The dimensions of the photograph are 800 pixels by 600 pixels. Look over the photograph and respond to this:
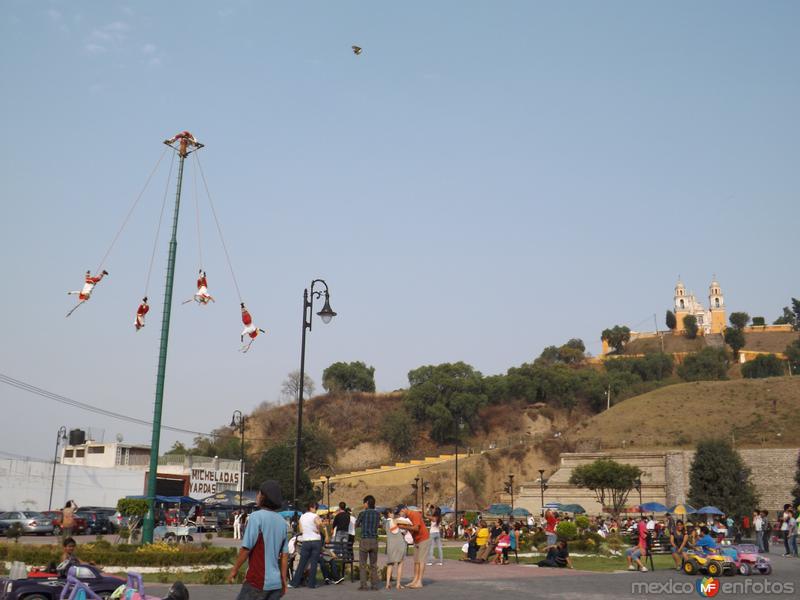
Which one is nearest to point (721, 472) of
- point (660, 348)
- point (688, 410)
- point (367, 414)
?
point (688, 410)

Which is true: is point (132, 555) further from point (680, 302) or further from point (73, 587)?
point (680, 302)

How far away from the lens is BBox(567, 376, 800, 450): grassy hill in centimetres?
6635

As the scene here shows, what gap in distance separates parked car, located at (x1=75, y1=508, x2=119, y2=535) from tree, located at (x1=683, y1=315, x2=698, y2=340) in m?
112

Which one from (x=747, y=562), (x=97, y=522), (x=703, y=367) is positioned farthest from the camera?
(x=703, y=367)

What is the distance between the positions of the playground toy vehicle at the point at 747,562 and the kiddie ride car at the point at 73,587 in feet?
39.5

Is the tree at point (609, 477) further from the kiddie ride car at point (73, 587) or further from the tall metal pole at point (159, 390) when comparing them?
the kiddie ride car at point (73, 587)

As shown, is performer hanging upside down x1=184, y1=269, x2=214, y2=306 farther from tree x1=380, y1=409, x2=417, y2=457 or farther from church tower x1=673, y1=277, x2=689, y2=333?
church tower x1=673, y1=277, x2=689, y2=333

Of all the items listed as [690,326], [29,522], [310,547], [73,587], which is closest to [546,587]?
[310,547]

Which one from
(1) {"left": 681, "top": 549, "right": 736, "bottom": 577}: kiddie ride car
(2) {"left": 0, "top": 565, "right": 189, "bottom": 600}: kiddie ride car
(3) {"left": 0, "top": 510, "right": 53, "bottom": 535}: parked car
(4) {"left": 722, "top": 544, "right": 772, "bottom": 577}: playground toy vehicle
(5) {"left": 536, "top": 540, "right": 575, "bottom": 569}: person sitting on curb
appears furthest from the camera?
(3) {"left": 0, "top": 510, "right": 53, "bottom": 535}: parked car

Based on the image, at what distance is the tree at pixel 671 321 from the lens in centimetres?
13650

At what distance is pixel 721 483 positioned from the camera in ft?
152

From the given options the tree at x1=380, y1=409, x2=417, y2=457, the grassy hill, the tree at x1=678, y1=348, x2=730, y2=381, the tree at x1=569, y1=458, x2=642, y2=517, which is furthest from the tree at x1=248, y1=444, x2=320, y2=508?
the tree at x1=678, y1=348, x2=730, y2=381

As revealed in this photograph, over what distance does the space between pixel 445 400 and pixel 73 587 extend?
84857 mm

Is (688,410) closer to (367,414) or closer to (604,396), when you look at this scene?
(604,396)
